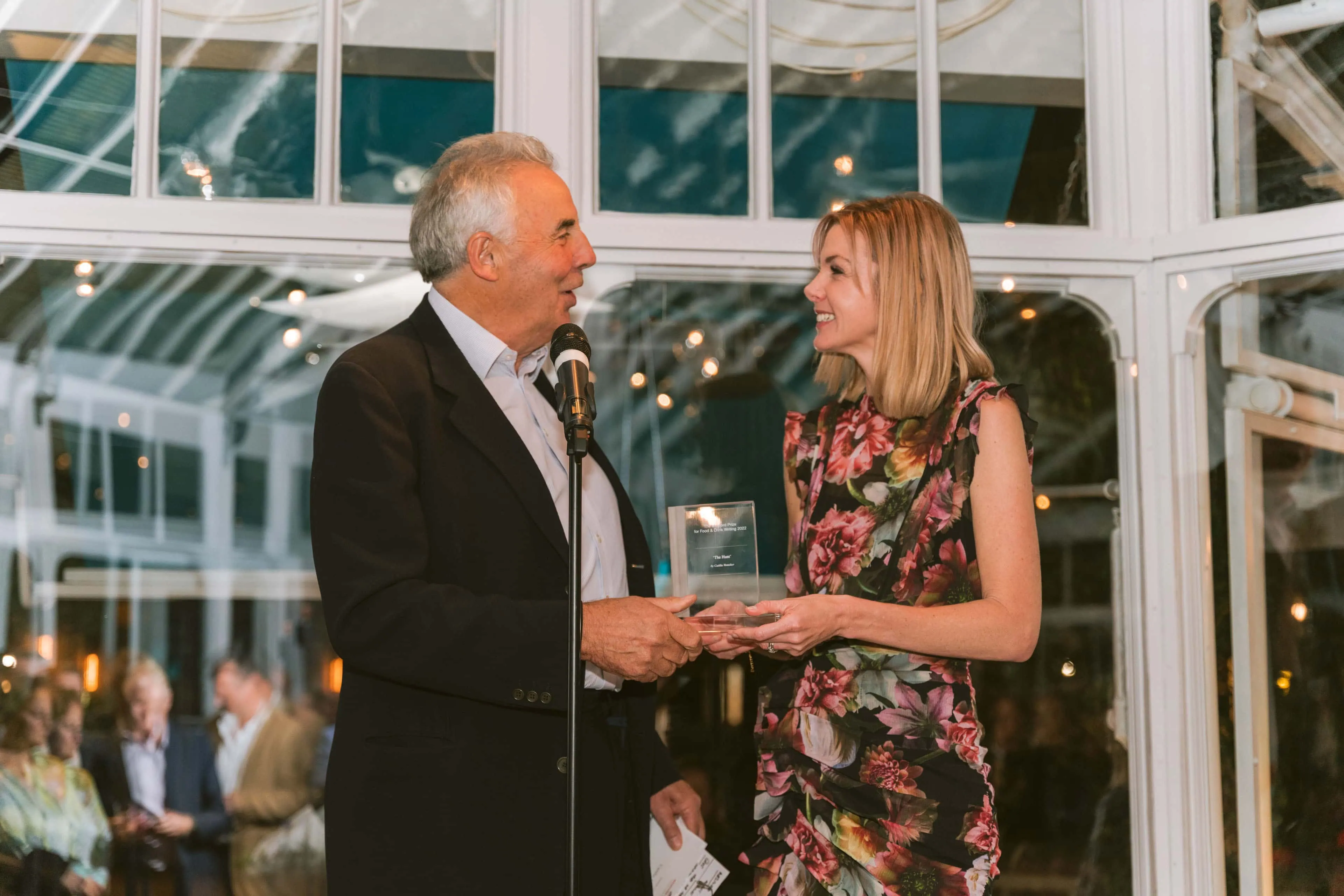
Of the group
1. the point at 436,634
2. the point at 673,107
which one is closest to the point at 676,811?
the point at 436,634

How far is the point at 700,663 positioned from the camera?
10.0 feet

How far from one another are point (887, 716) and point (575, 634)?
2.39ft

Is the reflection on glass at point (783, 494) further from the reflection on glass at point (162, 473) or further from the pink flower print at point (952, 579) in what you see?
the pink flower print at point (952, 579)

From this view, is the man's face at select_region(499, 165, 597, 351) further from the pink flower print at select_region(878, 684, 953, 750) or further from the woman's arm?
the pink flower print at select_region(878, 684, 953, 750)

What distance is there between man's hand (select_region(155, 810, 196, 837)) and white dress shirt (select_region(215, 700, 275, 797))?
0.31 feet

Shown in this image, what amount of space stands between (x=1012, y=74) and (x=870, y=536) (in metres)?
1.44

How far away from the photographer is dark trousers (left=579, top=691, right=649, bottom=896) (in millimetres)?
1969

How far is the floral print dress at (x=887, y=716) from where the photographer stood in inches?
78.5

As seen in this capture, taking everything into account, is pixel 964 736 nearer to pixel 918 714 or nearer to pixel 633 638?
pixel 918 714

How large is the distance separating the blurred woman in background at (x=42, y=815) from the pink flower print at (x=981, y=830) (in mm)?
1900

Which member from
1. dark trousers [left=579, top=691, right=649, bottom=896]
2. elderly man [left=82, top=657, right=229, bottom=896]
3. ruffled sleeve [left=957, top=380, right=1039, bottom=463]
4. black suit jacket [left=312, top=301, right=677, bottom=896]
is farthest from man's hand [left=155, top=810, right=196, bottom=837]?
ruffled sleeve [left=957, top=380, right=1039, bottom=463]

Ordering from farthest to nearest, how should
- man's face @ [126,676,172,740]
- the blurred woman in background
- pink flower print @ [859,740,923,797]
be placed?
man's face @ [126,676,172,740]
the blurred woman in background
pink flower print @ [859,740,923,797]

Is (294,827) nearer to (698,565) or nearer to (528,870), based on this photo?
(528,870)

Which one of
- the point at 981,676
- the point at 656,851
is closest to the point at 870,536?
the point at 656,851
